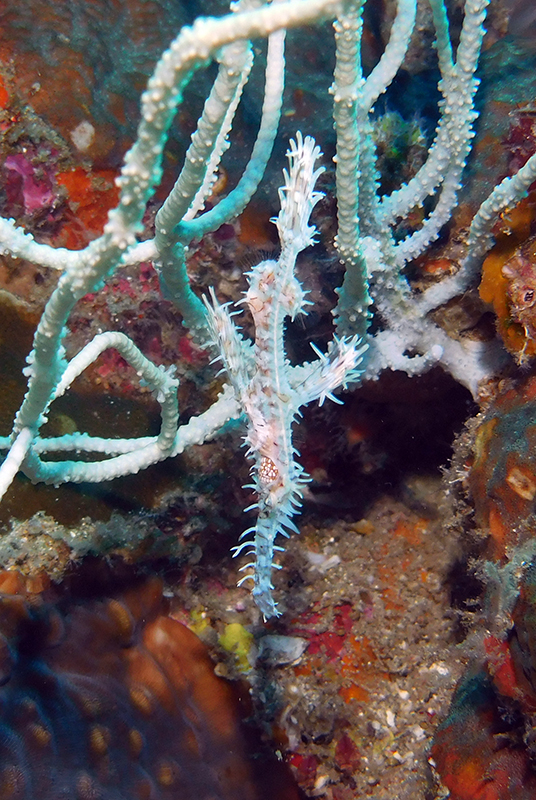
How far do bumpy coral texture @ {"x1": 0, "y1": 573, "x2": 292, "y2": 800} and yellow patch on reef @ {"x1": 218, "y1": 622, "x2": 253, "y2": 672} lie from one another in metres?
0.19

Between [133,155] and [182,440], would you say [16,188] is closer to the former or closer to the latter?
[182,440]

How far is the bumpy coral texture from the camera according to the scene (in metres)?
2.36

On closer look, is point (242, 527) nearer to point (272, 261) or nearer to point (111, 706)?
point (111, 706)

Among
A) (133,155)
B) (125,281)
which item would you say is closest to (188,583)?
(125,281)

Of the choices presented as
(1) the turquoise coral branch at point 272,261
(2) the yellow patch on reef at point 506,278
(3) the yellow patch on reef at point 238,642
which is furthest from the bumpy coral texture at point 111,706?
(2) the yellow patch on reef at point 506,278

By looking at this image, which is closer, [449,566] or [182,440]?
[182,440]

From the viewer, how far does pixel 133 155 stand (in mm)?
1206

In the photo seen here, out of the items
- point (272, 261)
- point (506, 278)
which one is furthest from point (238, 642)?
point (506, 278)

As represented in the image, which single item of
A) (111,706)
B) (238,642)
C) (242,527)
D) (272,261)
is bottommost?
(111,706)

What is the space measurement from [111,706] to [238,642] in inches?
45.4

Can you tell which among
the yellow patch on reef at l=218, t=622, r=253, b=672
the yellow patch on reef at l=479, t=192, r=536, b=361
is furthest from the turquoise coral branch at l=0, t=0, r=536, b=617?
the yellow patch on reef at l=218, t=622, r=253, b=672

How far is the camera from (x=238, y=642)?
3709 mm

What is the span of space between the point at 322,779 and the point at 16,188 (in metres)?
4.63

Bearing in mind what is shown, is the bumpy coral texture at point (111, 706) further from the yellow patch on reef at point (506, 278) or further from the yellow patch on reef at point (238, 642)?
the yellow patch on reef at point (506, 278)
